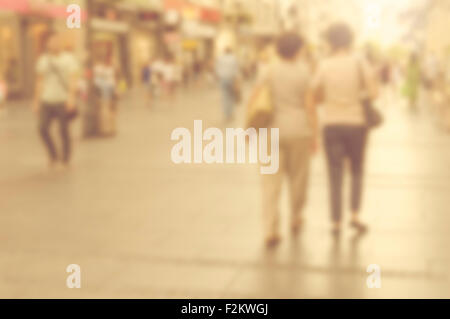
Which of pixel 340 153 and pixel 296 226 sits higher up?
pixel 340 153

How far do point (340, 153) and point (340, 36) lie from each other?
0.99 m

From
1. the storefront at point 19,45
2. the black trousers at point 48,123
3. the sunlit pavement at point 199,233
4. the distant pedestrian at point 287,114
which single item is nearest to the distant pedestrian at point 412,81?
the sunlit pavement at point 199,233

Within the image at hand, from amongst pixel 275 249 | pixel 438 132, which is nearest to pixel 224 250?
pixel 275 249

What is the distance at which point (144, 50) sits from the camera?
4238 centimetres

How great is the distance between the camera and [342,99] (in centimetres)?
617

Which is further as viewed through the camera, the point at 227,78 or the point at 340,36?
the point at 227,78

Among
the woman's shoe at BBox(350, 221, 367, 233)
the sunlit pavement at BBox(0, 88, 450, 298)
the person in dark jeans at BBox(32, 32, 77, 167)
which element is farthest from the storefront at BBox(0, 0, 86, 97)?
the woman's shoe at BBox(350, 221, 367, 233)

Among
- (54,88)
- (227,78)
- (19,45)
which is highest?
(19,45)

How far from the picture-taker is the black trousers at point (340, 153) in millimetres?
6230

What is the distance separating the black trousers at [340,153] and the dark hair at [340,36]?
2.25 ft

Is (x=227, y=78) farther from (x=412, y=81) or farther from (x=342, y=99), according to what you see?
(x=342, y=99)

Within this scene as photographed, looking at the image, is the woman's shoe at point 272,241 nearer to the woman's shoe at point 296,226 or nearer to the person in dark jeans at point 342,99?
the woman's shoe at point 296,226

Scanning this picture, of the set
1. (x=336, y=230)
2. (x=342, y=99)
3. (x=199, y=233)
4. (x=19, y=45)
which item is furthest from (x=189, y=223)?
(x=19, y=45)
